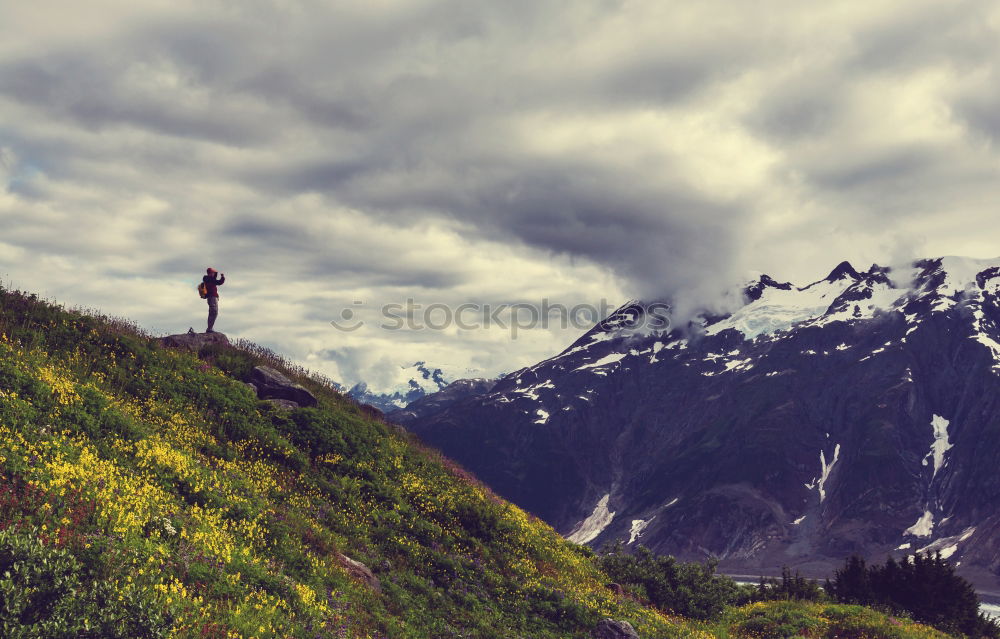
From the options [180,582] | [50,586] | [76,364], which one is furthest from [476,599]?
[76,364]

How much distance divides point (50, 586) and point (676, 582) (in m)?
28.1

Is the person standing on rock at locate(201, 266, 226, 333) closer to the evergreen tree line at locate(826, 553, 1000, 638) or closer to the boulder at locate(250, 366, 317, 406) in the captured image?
the boulder at locate(250, 366, 317, 406)

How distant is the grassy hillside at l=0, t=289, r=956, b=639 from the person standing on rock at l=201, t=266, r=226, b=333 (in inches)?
100

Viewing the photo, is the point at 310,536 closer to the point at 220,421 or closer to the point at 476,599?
the point at 476,599

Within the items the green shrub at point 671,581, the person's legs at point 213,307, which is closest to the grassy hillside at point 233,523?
the green shrub at point 671,581

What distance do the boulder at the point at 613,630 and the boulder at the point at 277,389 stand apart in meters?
18.2

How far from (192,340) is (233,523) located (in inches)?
826

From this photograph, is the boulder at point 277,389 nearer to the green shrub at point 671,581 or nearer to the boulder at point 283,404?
the boulder at point 283,404

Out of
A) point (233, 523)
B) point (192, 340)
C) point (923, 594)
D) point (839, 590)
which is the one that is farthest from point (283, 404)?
point (923, 594)

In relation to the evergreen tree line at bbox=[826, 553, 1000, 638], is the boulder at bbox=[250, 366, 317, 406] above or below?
above

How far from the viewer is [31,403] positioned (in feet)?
65.8

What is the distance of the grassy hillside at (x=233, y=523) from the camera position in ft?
43.2

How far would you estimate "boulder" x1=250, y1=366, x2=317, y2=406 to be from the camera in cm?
3406

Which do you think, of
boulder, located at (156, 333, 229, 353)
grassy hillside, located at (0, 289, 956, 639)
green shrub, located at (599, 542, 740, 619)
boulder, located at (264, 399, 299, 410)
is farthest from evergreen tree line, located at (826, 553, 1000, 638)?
boulder, located at (156, 333, 229, 353)
